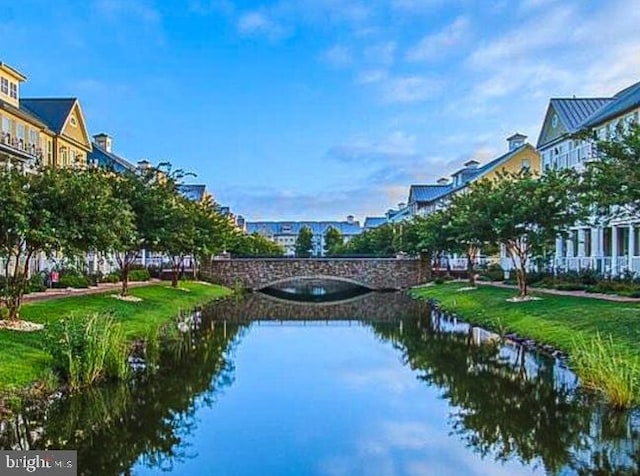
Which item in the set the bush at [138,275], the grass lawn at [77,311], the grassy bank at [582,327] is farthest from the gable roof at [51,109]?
the grassy bank at [582,327]

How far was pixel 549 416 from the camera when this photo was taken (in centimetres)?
1359

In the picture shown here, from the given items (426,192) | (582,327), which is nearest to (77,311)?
(582,327)

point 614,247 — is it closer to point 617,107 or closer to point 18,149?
point 617,107

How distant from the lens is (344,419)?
550 inches

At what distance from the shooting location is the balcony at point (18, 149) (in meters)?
37.9

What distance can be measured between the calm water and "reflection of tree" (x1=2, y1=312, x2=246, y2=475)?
34 mm

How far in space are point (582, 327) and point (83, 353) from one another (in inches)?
576

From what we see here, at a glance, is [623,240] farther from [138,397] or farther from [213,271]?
[213,271]

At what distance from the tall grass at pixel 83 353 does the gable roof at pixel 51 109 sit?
37.0m

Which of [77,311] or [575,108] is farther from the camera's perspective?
[575,108]

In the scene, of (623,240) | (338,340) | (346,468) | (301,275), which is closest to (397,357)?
(338,340)

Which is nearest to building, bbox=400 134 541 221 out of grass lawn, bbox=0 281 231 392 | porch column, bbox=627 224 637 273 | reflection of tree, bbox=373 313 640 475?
porch column, bbox=627 224 637 273

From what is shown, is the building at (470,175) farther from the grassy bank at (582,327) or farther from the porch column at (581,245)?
the grassy bank at (582,327)

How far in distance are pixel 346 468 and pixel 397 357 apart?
11.6 meters
